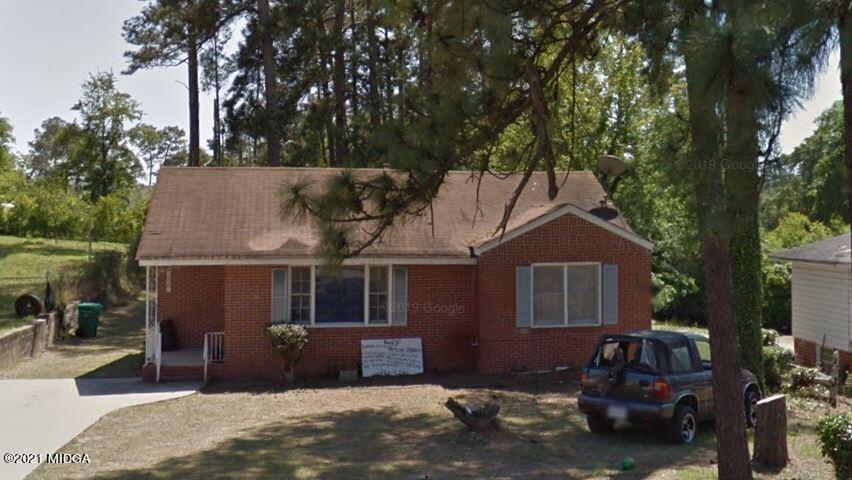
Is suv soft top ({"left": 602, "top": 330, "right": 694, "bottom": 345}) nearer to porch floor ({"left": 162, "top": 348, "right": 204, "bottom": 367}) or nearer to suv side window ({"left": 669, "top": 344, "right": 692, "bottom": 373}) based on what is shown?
suv side window ({"left": 669, "top": 344, "right": 692, "bottom": 373})

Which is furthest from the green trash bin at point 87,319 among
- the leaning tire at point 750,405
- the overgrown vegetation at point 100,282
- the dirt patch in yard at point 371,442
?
the leaning tire at point 750,405

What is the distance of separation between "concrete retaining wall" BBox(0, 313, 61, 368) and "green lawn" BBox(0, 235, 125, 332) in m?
0.50

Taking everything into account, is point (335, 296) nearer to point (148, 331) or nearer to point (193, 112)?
point (148, 331)

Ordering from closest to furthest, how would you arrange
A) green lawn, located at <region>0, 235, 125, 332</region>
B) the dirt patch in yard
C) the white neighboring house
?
the dirt patch in yard < the white neighboring house < green lawn, located at <region>0, 235, 125, 332</region>

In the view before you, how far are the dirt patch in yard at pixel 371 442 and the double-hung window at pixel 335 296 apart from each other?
224 cm

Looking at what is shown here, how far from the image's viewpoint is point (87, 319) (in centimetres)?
2236

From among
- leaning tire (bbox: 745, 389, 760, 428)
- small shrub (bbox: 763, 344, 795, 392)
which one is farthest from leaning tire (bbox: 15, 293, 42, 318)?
small shrub (bbox: 763, 344, 795, 392)

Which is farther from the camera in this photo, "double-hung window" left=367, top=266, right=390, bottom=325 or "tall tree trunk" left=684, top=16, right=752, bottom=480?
"double-hung window" left=367, top=266, right=390, bottom=325

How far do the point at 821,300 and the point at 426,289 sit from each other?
11.3 metres

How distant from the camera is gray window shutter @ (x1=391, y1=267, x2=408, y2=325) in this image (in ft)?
58.7

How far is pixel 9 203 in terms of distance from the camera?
40.5 m

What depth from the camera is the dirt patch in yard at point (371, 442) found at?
10062 mm

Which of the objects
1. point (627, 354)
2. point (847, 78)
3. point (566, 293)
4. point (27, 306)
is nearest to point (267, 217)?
point (566, 293)
